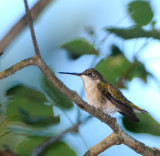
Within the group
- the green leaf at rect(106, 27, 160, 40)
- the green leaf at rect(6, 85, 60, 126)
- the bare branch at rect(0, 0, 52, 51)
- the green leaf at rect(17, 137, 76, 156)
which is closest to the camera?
the bare branch at rect(0, 0, 52, 51)

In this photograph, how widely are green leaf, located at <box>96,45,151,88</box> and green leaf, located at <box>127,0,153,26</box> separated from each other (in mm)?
342

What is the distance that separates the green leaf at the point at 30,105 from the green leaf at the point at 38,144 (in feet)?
0.68

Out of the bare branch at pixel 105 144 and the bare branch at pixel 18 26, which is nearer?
the bare branch at pixel 18 26

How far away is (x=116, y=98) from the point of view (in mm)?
3090

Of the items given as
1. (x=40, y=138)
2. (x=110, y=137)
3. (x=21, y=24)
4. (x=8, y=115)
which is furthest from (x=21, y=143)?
(x=21, y=24)

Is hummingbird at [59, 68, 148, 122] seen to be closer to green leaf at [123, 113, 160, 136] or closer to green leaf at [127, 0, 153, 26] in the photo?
green leaf at [123, 113, 160, 136]

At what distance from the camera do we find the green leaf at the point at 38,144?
277cm

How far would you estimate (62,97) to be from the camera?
9.15 feet

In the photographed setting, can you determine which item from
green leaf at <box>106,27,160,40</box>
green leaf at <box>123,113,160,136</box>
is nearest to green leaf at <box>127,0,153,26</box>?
green leaf at <box>106,27,160,40</box>

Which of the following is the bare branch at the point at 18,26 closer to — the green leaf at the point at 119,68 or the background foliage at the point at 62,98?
the background foliage at the point at 62,98

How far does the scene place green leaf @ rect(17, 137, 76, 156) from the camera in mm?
2770

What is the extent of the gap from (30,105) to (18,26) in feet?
2.46

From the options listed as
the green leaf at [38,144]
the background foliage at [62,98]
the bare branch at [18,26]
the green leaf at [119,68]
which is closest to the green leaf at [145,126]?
the background foliage at [62,98]

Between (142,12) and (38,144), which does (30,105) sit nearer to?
(38,144)
